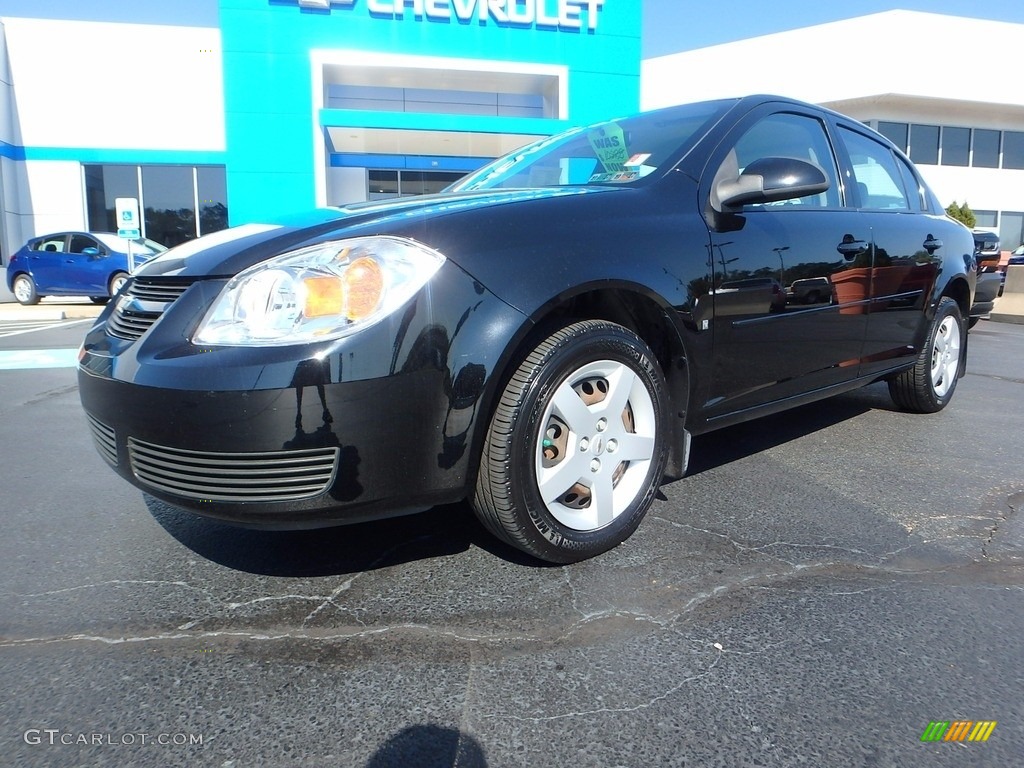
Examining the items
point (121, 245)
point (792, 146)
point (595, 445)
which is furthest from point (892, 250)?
point (121, 245)

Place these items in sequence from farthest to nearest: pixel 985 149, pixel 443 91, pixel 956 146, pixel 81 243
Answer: pixel 985 149 → pixel 956 146 → pixel 443 91 → pixel 81 243

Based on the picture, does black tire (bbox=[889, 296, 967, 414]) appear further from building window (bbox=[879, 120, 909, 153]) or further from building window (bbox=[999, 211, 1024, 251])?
building window (bbox=[999, 211, 1024, 251])

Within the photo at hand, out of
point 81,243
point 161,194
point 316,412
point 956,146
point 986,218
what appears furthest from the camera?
point 986,218

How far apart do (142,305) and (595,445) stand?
1432mm

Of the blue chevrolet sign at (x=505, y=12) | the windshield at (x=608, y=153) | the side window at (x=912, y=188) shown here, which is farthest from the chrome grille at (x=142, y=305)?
the blue chevrolet sign at (x=505, y=12)

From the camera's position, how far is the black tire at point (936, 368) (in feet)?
14.0

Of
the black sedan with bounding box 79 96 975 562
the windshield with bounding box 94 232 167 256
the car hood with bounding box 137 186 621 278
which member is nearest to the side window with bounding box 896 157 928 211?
the black sedan with bounding box 79 96 975 562

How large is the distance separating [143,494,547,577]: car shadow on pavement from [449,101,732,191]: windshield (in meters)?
1.40

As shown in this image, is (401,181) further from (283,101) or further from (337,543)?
(337,543)

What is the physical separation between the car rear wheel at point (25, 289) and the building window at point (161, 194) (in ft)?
13.5

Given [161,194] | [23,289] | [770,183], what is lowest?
[23,289]

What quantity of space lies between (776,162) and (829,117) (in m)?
1.26

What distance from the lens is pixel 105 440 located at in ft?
7.01

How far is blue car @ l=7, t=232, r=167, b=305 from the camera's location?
47.0ft
